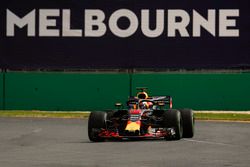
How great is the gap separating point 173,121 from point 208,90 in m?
A: 18.5

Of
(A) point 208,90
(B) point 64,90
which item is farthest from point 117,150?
(B) point 64,90

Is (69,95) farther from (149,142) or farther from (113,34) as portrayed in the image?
(149,142)

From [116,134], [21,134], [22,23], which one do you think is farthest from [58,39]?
[116,134]

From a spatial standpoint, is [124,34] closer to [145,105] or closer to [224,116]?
[224,116]

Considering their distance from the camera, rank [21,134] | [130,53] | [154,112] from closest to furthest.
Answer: [154,112], [21,134], [130,53]

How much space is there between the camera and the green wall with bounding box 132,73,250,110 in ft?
130

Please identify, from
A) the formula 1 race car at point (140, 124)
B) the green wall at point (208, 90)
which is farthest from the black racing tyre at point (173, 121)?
the green wall at point (208, 90)

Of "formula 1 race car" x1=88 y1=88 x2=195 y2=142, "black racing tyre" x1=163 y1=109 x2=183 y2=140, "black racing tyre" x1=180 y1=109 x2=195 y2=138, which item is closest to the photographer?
"black racing tyre" x1=163 y1=109 x2=183 y2=140

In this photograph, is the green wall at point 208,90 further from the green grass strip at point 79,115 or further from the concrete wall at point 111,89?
the green grass strip at point 79,115

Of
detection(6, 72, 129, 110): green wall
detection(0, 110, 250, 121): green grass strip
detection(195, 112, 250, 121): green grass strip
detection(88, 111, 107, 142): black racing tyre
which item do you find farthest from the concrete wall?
detection(88, 111, 107, 142): black racing tyre

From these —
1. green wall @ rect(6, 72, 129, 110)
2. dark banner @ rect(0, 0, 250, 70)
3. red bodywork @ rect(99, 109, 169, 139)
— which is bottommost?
red bodywork @ rect(99, 109, 169, 139)

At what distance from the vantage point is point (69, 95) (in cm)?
4028

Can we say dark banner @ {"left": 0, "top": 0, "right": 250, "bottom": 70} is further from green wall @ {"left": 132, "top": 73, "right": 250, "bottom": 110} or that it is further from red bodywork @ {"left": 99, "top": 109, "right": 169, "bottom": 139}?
red bodywork @ {"left": 99, "top": 109, "right": 169, "bottom": 139}

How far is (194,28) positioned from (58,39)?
6.50 metres
